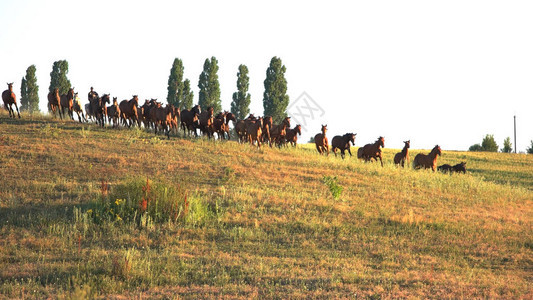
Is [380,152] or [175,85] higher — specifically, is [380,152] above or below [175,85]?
below

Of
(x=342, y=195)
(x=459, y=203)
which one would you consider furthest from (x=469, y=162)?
(x=342, y=195)

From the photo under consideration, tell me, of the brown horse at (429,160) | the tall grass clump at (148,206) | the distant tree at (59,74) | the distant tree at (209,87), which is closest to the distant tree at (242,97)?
the distant tree at (209,87)

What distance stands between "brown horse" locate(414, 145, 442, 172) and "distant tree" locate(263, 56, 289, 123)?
89.7 feet

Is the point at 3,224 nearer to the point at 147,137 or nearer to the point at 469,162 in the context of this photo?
the point at 147,137

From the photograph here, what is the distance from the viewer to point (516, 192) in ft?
95.9

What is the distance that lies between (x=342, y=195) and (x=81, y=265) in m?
12.8

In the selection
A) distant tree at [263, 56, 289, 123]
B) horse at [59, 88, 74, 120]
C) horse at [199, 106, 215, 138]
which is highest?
distant tree at [263, 56, 289, 123]

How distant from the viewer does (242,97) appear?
63969 mm

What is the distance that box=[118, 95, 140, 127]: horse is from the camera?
111 feet

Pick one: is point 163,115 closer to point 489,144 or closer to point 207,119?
point 207,119

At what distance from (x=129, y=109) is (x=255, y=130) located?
9156mm

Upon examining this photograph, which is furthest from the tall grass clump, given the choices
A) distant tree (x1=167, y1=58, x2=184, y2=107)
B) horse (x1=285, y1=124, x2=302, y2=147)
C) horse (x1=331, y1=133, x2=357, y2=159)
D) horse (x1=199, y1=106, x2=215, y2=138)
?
distant tree (x1=167, y1=58, x2=184, y2=107)

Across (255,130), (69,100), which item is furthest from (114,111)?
(255,130)

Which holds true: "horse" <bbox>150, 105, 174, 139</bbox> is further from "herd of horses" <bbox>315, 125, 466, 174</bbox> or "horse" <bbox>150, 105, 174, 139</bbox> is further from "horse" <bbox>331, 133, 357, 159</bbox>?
"horse" <bbox>331, 133, 357, 159</bbox>
